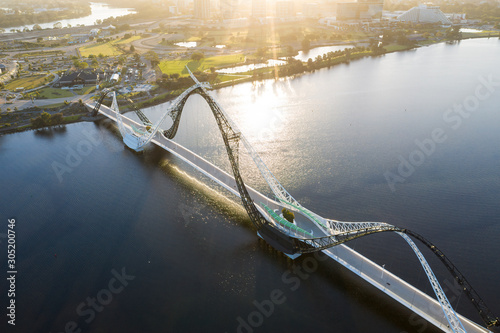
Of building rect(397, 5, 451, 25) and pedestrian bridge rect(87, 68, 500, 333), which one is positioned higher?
building rect(397, 5, 451, 25)

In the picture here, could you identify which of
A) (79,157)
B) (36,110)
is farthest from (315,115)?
(36,110)

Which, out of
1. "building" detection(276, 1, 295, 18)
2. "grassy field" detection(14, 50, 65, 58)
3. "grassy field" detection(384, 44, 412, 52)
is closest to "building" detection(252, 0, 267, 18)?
"building" detection(276, 1, 295, 18)

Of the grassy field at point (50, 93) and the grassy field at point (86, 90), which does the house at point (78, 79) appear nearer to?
the grassy field at point (86, 90)

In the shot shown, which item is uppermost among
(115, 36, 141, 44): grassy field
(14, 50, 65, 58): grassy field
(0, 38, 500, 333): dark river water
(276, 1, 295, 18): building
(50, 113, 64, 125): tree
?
(276, 1, 295, 18): building

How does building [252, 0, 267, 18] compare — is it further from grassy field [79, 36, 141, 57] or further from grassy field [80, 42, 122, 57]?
grassy field [80, 42, 122, 57]

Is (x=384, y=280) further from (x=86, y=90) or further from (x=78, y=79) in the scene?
(x=78, y=79)
